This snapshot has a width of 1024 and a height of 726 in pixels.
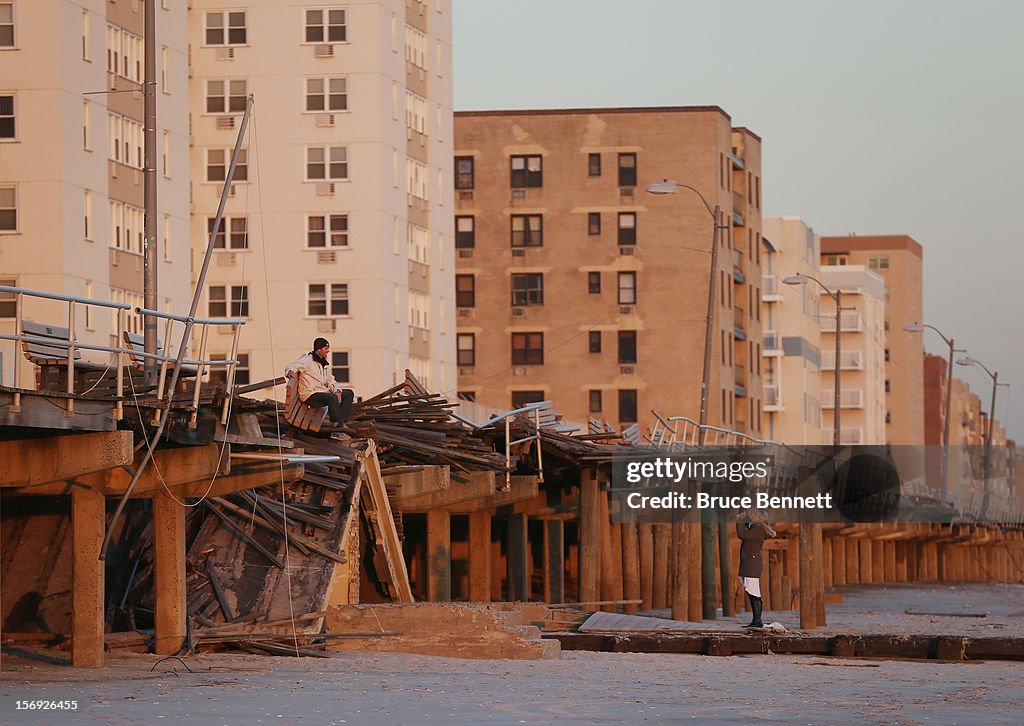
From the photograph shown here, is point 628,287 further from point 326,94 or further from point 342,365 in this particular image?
point 326,94

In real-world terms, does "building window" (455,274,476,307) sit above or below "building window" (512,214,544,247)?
below

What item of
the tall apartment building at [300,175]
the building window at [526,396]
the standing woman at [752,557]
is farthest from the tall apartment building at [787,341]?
the standing woman at [752,557]

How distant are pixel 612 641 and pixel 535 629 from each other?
326 cm

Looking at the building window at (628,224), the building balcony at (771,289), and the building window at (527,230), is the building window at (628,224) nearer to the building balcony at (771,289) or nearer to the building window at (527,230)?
the building window at (527,230)

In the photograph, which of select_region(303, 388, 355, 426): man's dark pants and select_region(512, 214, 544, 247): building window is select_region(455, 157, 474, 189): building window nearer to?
select_region(512, 214, 544, 247): building window

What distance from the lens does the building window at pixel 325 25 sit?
76.4 meters

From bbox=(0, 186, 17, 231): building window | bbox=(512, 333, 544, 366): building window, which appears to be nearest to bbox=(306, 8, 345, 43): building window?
bbox=(0, 186, 17, 231): building window

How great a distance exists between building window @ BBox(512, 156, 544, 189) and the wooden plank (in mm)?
68576

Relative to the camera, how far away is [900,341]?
186625mm

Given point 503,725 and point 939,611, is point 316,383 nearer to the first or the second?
point 503,725

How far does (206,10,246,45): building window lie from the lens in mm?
76625

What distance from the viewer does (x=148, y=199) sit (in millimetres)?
28688

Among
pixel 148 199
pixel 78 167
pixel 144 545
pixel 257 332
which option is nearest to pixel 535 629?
pixel 144 545

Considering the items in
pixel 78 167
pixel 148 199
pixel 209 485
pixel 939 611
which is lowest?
pixel 939 611
